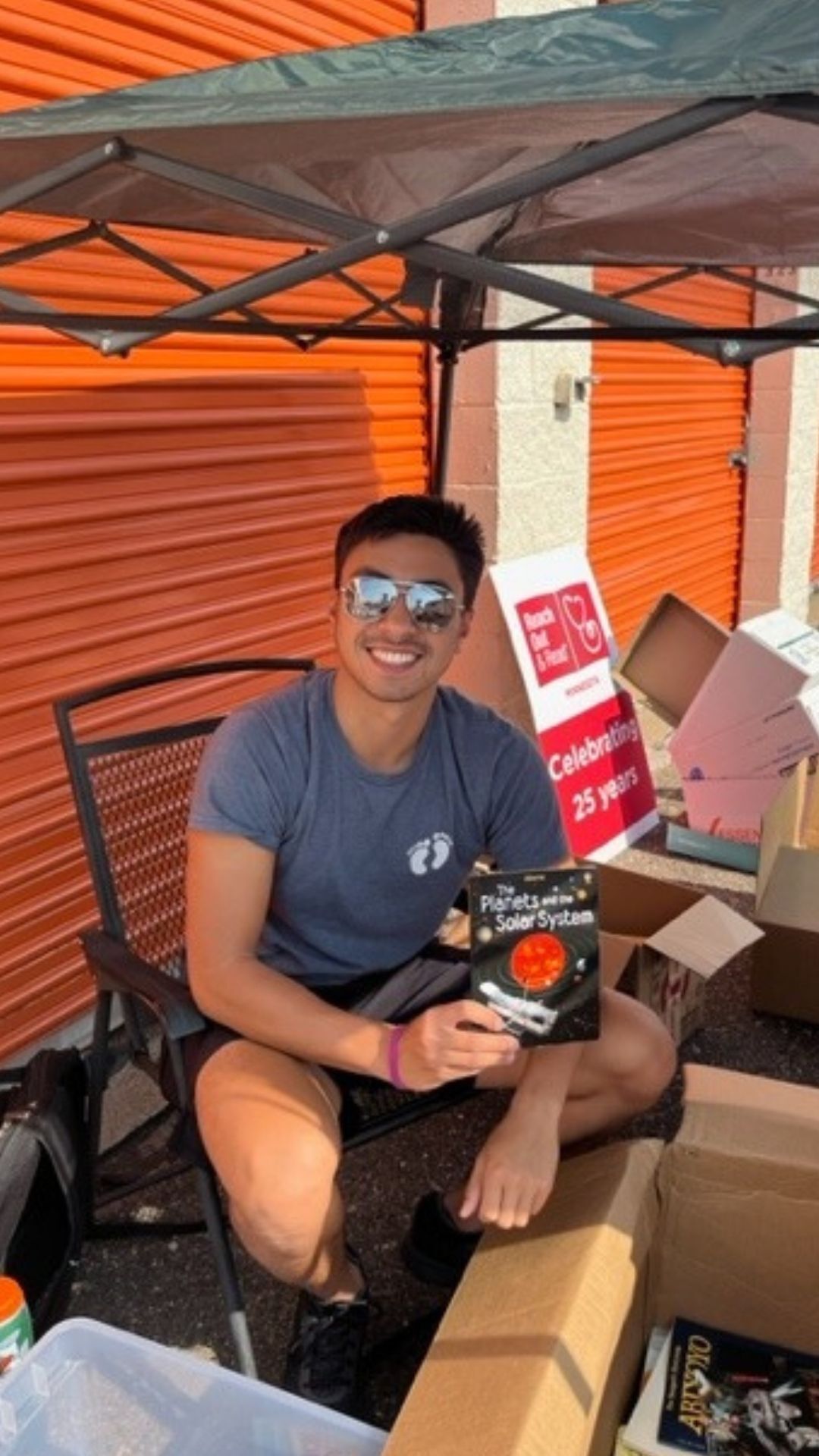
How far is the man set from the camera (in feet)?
6.09

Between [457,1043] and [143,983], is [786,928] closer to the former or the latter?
[457,1043]

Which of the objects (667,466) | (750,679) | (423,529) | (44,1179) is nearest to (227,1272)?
(44,1179)

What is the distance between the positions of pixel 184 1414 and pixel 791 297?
248 cm

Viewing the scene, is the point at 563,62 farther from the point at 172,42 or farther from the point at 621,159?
the point at 172,42

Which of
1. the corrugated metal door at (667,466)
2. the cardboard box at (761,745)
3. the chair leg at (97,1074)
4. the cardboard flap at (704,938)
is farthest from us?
the corrugated metal door at (667,466)

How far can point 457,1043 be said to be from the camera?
5.77 ft

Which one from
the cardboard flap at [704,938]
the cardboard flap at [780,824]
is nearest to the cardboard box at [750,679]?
the cardboard flap at [780,824]

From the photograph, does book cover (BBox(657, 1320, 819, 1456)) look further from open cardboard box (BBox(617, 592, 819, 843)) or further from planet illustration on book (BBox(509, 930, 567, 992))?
open cardboard box (BBox(617, 592, 819, 843))

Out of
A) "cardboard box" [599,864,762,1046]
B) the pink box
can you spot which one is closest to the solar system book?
"cardboard box" [599,864,762,1046]

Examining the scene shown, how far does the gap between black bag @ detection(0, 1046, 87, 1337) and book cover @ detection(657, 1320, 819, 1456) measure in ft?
3.34

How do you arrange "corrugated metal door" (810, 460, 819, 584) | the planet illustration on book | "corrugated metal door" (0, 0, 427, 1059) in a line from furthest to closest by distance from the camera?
"corrugated metal door" (810, 460, 819, 584)
"corrugated metal door" (0, 0, 427, 1059)
the planet illustration on book

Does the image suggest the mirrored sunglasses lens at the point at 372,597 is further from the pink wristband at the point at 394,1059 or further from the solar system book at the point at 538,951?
the pink wristband at the point at 394,1059

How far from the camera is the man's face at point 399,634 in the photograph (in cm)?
200

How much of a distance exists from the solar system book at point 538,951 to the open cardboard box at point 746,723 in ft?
8.88
